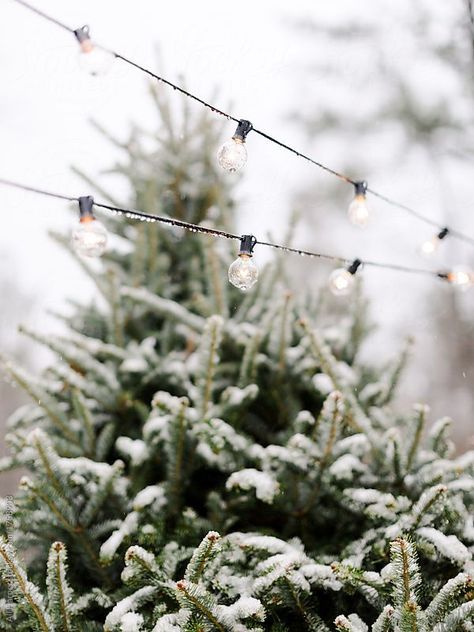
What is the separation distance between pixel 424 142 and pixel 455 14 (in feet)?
9.32

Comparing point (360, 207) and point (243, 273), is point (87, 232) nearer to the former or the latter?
point (243, 273)

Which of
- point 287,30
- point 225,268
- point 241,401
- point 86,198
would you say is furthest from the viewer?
point 287,30

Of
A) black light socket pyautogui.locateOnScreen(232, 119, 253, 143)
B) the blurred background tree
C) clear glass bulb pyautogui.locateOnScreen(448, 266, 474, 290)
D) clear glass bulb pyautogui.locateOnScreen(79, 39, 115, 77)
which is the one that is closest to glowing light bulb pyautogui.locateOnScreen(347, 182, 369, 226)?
clear glass bulb pyautogui.locateOnScreen(448, 266, 474, 290)

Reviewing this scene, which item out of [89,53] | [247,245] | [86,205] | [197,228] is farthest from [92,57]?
[247,245]

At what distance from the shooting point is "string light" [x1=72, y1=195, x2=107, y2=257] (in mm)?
1488

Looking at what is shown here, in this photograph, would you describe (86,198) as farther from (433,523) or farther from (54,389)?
(433,523)

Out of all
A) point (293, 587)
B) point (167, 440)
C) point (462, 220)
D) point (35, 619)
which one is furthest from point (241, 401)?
point (462, 220)

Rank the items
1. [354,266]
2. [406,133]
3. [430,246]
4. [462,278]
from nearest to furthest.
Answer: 1. [354,266]
2. [462,278]
3. [430,246]
4. [406,133]

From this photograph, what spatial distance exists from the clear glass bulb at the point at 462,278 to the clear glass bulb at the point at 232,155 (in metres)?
1.55

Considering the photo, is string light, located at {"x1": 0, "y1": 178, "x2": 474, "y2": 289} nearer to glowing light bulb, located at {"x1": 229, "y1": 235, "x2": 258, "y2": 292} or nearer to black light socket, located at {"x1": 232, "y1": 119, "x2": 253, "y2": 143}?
glowing light bulb, located at {"x1": 229, "y1": 235, "x2": 258, "y2": 292}

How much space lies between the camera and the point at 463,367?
9422 mm

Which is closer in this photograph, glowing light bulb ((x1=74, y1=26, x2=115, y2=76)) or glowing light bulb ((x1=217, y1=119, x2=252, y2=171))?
glowing light bulb ((x1=74, y1=26, x2=115, y2=76))

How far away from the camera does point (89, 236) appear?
58.5 inches

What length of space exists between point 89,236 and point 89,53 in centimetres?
59
